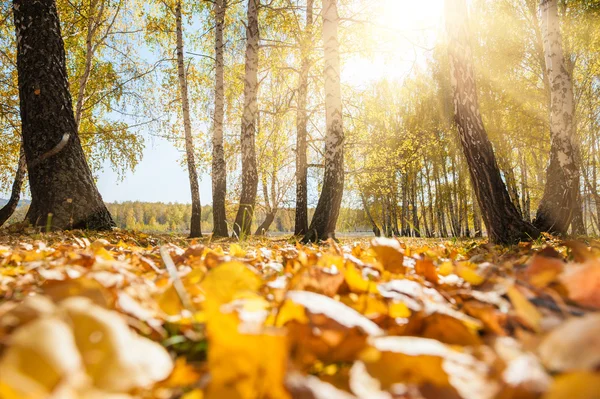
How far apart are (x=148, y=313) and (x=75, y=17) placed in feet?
41.2

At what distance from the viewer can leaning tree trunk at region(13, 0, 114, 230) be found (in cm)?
372

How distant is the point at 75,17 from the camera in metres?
10.2

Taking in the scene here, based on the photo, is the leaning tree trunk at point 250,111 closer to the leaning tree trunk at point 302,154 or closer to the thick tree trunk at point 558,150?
the leaning tree trunk at point 302,154

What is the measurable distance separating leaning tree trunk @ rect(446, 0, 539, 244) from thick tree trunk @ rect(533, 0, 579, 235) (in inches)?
55.1

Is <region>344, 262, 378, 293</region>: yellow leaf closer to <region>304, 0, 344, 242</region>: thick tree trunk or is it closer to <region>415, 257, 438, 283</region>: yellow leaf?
<region>415, 257, 438, 283</region>: yellow leaf

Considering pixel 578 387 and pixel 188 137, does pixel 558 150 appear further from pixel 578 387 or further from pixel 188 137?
pixel 188 137

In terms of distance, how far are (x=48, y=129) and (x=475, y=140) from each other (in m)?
4.29

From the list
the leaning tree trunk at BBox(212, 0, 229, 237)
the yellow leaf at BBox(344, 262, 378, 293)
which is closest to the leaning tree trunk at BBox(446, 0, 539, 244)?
the yellow leaf at BBox(344, 262, 378, 293)

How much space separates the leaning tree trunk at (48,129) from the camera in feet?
12.2

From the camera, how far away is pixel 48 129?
3793mm

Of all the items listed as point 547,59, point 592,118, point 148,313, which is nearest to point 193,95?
point 547,59

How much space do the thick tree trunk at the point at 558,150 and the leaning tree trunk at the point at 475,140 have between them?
140 cm

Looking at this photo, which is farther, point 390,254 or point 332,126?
point 332,126

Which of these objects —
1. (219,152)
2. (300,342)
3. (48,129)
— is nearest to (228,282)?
(300,342)
